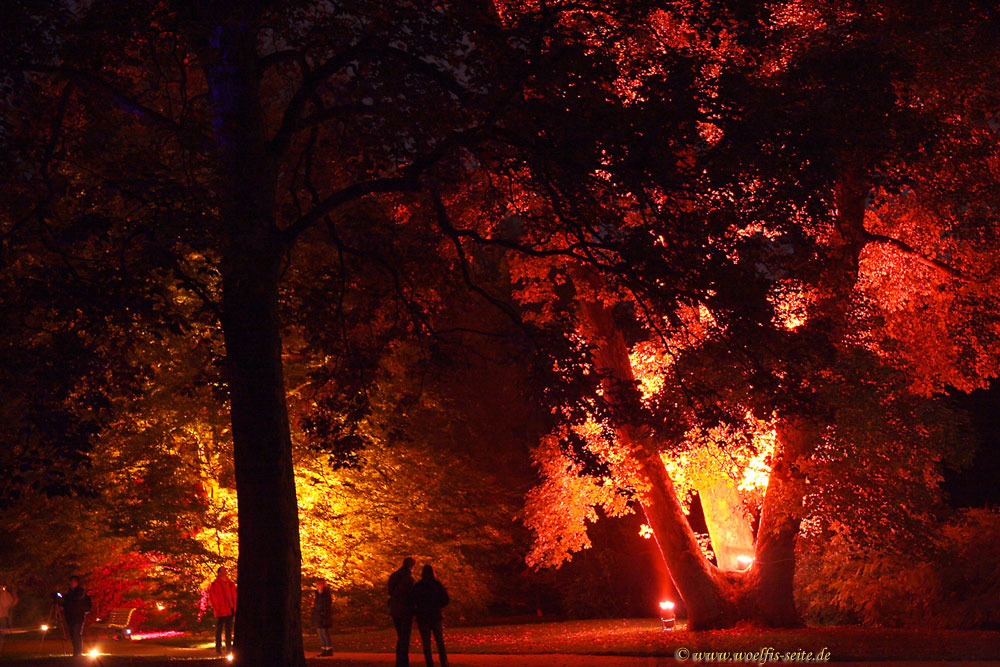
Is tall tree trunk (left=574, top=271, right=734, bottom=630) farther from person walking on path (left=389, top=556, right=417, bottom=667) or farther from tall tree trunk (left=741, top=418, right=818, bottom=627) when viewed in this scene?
person walking on path (left=389, top=556, right=417, bottom=667)

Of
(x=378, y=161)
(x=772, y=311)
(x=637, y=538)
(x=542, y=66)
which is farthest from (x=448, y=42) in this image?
(x=637, y=538)

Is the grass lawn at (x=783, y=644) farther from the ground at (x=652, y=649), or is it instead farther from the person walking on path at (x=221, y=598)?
the person walking on path at (x=221, y=598)

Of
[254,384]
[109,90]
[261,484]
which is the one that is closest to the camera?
[261,484]

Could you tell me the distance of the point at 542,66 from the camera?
1066 centimetres

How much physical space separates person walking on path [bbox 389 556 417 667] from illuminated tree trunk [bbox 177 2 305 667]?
4.08m

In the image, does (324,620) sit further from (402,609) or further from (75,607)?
(402,609)

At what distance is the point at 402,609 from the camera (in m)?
15.4

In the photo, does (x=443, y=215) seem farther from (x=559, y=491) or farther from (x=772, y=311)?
(x=559, y=491)

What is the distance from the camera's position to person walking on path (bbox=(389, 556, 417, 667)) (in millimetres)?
15102

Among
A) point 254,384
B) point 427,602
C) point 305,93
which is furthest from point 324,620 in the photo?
point 305,93

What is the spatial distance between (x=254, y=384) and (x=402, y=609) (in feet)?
18.2

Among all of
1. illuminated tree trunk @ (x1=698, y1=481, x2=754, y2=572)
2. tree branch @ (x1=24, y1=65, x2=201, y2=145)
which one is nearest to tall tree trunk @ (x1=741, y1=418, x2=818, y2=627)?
illuminated tree trunk @ (x1=698, y1=481, x2=754, y2=572)

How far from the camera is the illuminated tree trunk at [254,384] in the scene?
10.9m

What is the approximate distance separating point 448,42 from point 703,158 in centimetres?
305
